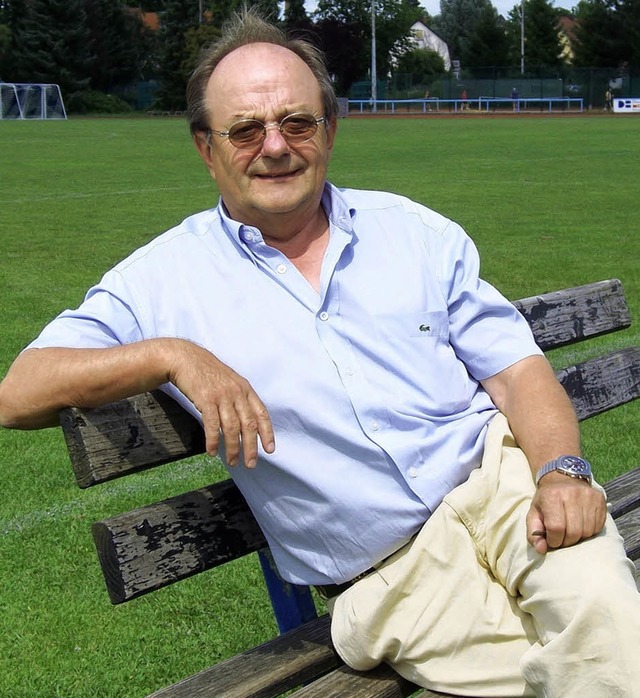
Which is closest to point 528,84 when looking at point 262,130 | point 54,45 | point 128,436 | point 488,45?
point 488,45

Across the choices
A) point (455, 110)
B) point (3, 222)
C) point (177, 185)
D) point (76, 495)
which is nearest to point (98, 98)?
point (455, 110)

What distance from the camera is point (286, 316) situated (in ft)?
8.84

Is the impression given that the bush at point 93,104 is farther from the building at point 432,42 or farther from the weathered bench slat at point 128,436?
the weathered bench slat at point 128,436

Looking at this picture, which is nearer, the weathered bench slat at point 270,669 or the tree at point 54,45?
the weathered bench slat at point 270,669

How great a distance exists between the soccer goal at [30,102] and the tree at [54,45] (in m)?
8.88

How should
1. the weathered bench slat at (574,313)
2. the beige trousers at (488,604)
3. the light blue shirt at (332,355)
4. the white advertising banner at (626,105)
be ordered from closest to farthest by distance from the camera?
1. the beige trousers at (488,604)
2. the light blue shirt at (332,355)
3. the weathered bench slat at (574,313)
4. the white advertising banner at (626,105)

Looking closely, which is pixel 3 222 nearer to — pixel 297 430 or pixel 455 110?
pixel 297 430

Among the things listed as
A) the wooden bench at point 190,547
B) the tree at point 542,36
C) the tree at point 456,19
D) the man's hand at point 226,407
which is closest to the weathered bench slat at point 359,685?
the wooden bench at point 190,547

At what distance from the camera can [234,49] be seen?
10.1ft

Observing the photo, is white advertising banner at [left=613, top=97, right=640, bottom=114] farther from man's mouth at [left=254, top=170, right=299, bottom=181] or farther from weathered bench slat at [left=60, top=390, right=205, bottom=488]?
weathered bench slat at [left=60, top=390, right=205, bottom=488]

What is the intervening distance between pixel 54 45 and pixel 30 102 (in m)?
13.8

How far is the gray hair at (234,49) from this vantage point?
3.07 metres

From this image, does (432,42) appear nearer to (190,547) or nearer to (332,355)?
(332,355)

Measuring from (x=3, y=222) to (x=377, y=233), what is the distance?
12.6 metres
